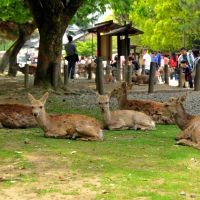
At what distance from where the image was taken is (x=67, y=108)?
14320 millimetres

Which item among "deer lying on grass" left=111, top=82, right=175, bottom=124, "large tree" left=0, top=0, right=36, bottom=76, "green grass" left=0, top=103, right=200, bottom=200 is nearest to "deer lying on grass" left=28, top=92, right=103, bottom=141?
"green grass" left=0, top=103, right=200, bottom=200

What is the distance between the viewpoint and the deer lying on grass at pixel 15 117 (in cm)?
1097

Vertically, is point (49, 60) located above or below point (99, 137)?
above

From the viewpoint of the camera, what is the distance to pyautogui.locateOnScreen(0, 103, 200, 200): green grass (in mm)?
6383

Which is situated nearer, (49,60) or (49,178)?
(49,178)

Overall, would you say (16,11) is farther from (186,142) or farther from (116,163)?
(116,163)

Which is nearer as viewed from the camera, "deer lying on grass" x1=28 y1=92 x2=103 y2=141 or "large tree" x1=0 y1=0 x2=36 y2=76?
"deer lying on grass" x1=28 y1=92 x2=103 y2=141

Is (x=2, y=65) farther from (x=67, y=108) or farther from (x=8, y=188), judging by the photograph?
(x=8, y=188)

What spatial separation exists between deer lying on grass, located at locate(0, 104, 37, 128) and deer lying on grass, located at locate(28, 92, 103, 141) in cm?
105

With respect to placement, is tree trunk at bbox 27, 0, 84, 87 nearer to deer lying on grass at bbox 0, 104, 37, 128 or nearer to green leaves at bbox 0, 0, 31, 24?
deer lying on grass at bbox 0, 104, 37, 128

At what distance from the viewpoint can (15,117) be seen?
36.0ft

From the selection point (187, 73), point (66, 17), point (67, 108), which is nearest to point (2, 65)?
point (187, 73)

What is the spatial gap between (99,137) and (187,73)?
12891 millimetres

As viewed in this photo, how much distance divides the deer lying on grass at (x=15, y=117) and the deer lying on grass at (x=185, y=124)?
2.64 metres
